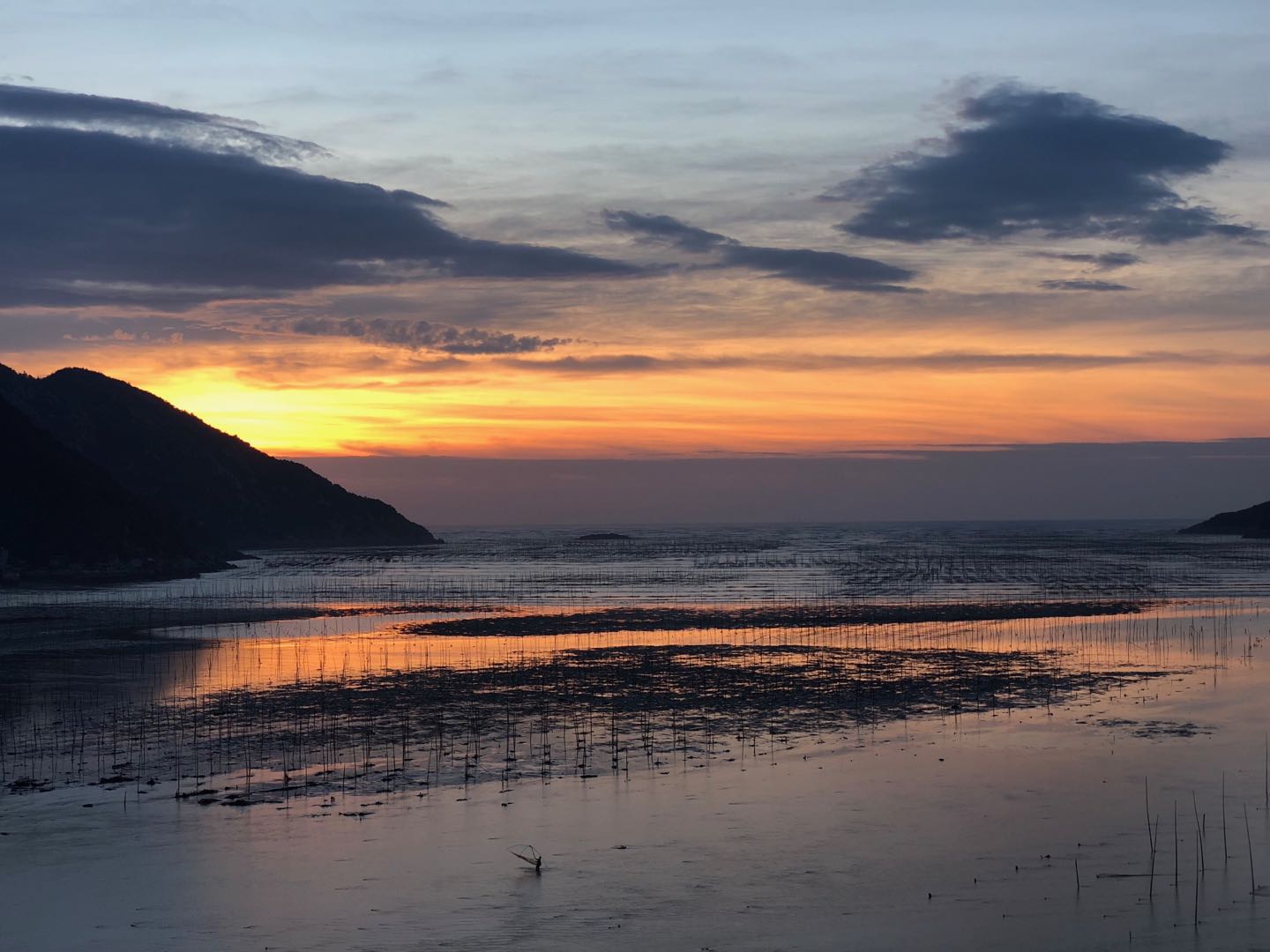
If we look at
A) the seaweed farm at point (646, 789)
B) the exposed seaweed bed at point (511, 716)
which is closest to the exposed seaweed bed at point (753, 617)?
the seaweed farm at point (646, 789)

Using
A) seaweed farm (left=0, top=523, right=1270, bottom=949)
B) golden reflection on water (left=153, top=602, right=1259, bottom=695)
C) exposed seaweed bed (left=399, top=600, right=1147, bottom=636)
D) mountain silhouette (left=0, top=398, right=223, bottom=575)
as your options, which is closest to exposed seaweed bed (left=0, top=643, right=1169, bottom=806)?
seaweed farm (left=0, top=523, right=1270, bottom=949)

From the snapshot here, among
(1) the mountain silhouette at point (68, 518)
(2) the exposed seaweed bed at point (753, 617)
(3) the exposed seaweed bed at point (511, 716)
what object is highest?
(1) the mountain silhouette at point (68, 518)

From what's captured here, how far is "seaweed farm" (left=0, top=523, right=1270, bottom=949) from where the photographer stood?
1529cm

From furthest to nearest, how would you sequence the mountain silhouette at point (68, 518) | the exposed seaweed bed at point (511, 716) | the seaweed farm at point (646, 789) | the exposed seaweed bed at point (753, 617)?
the mountain silhouette at point (68, 518), the exposed seaweed bed at point (753, 617), the exposed seaweed bed at point (511, 716), the seaweed farm at point (646, 789)

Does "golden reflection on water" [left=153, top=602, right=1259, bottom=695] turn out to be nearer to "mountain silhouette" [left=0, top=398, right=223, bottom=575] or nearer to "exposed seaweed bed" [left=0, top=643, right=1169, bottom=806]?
"exposed seaweed bed" [left=0, top=643, right=1169, bottom=806]

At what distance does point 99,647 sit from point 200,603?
23.3 metres

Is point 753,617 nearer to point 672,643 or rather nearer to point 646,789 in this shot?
point 672,643

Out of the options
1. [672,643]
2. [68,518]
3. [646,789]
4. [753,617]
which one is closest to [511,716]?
[646,789]

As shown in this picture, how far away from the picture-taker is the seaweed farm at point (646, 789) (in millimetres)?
15289

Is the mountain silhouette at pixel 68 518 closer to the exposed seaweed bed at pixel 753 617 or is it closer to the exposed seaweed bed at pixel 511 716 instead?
the exposed seaweed bed at pixel 753 617

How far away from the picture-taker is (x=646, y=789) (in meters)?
21.3

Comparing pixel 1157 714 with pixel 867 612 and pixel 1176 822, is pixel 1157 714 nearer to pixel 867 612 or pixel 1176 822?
pixel 1176 822

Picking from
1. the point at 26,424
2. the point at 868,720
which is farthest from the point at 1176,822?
the point at 26,424

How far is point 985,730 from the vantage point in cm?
2627
